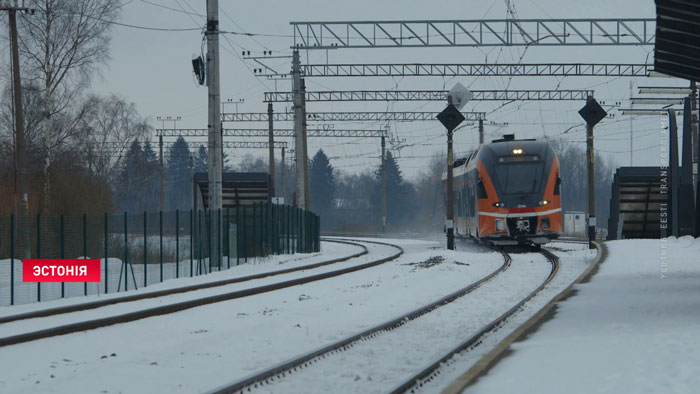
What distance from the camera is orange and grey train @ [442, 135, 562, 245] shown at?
29516 millimetres

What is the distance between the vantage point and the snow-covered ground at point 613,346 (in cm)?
752

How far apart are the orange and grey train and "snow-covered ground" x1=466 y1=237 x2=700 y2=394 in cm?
1257

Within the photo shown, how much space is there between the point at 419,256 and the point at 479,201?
2821 millimetres

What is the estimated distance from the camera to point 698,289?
1535 centimetres

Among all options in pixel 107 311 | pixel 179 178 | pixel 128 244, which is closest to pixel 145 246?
pixel 128 244

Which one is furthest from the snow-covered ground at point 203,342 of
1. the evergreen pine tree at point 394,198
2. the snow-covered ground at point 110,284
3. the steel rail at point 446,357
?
the evergreen pine tree at point 394,198

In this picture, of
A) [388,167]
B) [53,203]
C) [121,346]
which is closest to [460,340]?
[121,346]

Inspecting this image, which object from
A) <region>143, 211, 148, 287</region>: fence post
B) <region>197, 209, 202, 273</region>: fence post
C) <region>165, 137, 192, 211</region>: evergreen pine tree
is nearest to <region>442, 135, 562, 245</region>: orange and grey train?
<region>197, 209, 202, 273</region>: fence post

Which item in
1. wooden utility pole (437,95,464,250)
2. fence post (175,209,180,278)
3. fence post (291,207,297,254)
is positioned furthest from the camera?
fence post (291,207,297,254)

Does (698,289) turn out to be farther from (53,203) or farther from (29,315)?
(53,203)

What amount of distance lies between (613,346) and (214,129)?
707 inches

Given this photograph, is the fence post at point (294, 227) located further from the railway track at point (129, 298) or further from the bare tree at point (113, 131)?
the bare tree at point (113, 131)

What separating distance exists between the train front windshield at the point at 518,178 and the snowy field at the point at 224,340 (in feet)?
31.1
